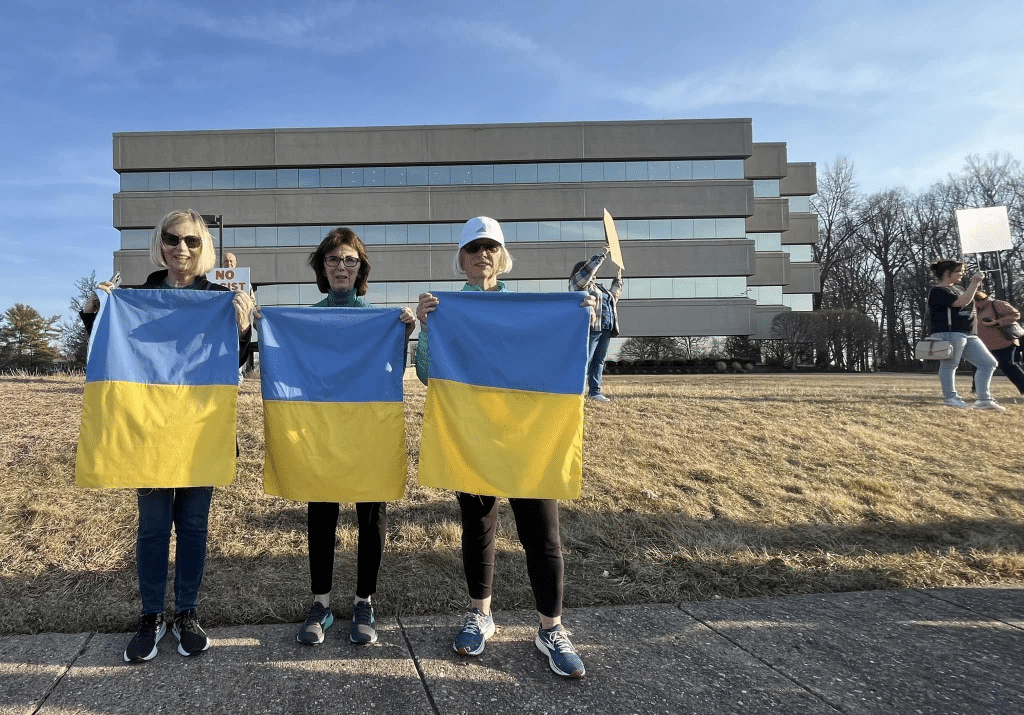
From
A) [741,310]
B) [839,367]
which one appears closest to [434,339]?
[839,367]

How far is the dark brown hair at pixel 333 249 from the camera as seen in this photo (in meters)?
3.45

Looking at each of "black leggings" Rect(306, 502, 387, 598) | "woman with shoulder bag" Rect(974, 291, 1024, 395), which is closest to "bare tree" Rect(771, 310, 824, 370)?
"woman with shoulder bag" Rect(974, 291, 1024, 395)

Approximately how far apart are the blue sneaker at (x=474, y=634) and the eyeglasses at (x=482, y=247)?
1.84 metres

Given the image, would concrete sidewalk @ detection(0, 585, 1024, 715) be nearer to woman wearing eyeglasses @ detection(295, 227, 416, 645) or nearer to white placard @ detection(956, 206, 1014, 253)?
woman wearing eyeglasses @ detection(295, 227, 416, 645)

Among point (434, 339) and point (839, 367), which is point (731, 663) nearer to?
point (434, 339)

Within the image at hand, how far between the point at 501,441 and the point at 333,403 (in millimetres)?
959

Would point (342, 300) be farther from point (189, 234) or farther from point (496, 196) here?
point (496, 196)

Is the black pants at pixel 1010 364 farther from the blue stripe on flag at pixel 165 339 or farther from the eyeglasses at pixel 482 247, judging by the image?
the blue stripe on flag at pixel 165 339

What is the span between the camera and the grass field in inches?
151

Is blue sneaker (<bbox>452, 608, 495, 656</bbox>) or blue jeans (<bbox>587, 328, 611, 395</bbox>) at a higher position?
blue jeans (<bbox>587, 328, 611, 395</bbox>)

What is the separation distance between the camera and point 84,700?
105 inches

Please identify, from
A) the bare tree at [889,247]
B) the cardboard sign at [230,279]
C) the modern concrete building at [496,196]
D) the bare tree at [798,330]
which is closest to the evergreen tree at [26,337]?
the modern concrete building at [496,196]

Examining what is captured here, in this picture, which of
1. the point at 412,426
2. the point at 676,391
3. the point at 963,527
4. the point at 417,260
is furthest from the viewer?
the point at 417,260

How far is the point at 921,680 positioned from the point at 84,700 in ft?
11.9
